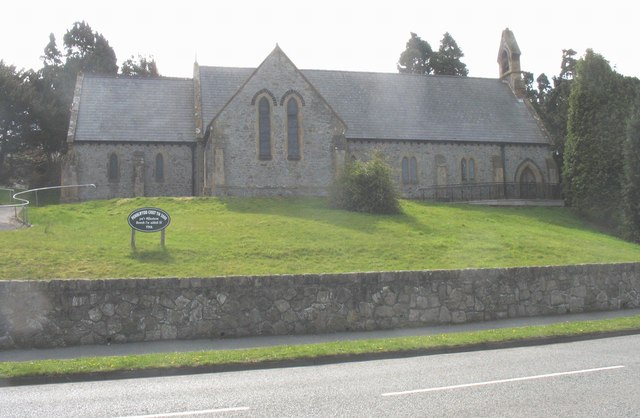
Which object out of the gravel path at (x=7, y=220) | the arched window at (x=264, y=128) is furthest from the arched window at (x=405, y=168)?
the gravel path at (x=7, y=220)

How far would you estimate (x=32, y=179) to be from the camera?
53.0m

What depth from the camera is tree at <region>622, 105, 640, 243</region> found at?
29.8 m

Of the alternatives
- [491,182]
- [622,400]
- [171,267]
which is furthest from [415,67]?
[622,400]

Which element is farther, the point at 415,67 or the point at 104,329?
the point at 415,67

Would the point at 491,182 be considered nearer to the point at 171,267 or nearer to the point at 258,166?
the point at 258,166

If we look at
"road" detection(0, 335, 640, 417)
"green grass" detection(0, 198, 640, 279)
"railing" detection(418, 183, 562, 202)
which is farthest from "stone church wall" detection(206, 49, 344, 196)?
Result: "road" detection(0, 335, 640, 417)

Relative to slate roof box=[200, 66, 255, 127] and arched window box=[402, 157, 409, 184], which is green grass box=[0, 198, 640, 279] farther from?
slate roof box=[200, 66, 255, 127]

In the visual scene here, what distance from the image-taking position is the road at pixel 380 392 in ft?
24.8

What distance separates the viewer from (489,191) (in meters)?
40.4

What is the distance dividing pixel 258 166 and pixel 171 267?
16.6 m

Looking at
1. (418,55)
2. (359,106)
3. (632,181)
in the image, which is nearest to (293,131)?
(359,106)

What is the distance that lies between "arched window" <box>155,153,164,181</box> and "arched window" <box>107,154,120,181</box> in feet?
7.25

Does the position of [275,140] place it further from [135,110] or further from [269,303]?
[269,303]

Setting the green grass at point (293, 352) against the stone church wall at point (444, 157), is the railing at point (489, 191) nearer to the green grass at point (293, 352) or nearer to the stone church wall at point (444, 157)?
the stone church wall at point (444, 157)
